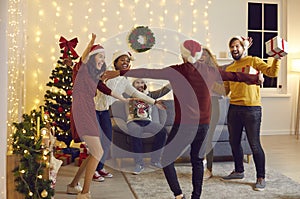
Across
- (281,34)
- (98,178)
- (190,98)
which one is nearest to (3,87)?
(190,98)

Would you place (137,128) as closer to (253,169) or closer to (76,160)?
(76,160)

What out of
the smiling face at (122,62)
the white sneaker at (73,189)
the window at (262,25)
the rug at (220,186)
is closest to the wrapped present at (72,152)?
the rug at (220,186)

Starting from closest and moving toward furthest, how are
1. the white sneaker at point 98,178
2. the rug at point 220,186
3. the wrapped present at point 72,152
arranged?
the rug at point 220,186 → the white sneaker at point 98,178 → the wrapped present at point 72,152

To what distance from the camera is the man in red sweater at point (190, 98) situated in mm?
2873

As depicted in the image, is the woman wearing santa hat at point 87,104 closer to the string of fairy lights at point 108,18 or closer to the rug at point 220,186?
the rug at point 220,186

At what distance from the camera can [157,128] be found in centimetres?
440

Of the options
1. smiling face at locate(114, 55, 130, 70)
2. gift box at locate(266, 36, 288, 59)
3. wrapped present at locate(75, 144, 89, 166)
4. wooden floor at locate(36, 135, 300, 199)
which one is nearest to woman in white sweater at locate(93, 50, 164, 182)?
smiling face at locate(114, 55, 130, 70)

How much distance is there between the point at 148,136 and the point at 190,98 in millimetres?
1568

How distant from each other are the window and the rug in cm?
301

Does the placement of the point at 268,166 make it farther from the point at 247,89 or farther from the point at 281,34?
the point at 281,34

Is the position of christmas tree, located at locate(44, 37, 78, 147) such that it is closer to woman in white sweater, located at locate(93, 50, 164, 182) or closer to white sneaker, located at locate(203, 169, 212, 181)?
woman in white sweater, located at locate(93, 50, 164, 182)

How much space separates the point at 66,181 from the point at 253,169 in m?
2.00

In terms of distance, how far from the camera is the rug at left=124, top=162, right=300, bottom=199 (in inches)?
136

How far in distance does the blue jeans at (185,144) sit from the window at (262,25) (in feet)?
14.1
